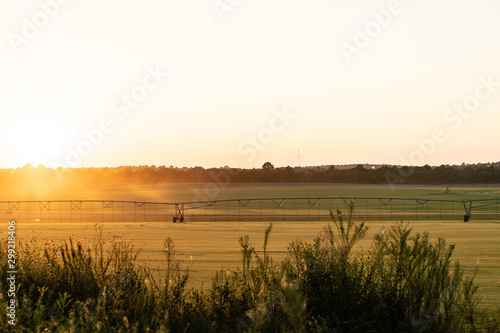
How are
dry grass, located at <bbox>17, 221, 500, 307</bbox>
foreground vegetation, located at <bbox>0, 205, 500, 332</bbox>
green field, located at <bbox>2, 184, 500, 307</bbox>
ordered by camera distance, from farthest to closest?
green field, located at <bbox>2, 184, 500, 307</bbox>
dry grass, located at <bbox>17, 221, 500, 307</bbox>
foreground vegetation, located at <bbox>0, 205, 500, 332</bbox>

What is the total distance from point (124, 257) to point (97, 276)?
0.62 m

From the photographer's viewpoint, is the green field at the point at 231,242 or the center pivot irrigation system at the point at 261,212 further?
the center pivot irrigation system at the point at 261,212

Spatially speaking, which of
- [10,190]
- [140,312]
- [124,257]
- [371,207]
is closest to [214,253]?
[124,257]

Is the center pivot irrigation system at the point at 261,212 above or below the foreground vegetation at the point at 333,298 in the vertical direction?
below

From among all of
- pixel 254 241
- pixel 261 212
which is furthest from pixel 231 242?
pixel 261 212

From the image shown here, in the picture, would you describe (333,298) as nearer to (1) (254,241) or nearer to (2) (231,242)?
(2) (231,242)

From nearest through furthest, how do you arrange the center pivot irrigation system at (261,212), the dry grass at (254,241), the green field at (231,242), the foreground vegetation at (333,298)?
1. the foreground vegetation at (333,298)
2. the dry grass at (254,241)
3. the green field at (231,242)
4. the center pivot irrigation system at (261,212)

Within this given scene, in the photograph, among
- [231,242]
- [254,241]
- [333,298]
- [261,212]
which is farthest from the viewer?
[261,212]

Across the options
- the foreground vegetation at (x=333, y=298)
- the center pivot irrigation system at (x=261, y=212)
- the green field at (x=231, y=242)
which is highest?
the foreground vegetation at (x=333, y=298)

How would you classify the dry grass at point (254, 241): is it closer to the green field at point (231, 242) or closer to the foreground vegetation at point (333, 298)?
the green field at point (231, 242)

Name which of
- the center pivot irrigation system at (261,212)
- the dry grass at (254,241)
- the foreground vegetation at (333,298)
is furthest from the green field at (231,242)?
the center pivot irrigation system at (261,212)

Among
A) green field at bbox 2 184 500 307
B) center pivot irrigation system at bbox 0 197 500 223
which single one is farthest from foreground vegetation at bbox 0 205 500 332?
center pivot irrigation system at bbox 0 197 500 223

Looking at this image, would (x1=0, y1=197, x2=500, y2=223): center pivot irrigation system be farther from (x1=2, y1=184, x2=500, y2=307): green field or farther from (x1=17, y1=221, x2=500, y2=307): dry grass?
(x1=17, y1=221, x2=500, y2=307): dry grass

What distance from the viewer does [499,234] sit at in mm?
28391
